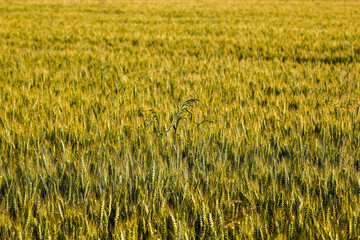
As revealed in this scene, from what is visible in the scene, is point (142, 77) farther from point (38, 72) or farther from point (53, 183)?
point (53, 183)

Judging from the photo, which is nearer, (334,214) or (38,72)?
(334,214)

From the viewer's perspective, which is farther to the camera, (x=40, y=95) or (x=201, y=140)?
(x=40, y=95)

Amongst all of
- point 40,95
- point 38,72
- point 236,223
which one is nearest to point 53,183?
point 236,223

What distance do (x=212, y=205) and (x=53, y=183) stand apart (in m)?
0.60

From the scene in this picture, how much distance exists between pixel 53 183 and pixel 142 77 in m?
2.12

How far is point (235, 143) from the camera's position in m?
1.65

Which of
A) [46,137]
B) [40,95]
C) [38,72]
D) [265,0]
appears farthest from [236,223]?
[265,0]

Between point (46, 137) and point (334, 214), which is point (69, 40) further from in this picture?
point (334, 214)

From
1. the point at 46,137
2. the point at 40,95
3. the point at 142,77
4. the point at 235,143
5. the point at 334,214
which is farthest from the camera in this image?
the point at 142,77

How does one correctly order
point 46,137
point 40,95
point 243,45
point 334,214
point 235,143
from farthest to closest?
point 243,45 → point 40,95 → point 46,137 → point 235,143 → point 334,214

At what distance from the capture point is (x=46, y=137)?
6.14 ft

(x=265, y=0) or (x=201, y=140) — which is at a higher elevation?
(x=265, y=0)

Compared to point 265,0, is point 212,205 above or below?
below

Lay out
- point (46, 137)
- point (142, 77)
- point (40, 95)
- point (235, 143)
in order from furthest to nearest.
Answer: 1. point (142, 77)
2. point (40, 95)
3. point (46, 137)
4. point (235, 143)
